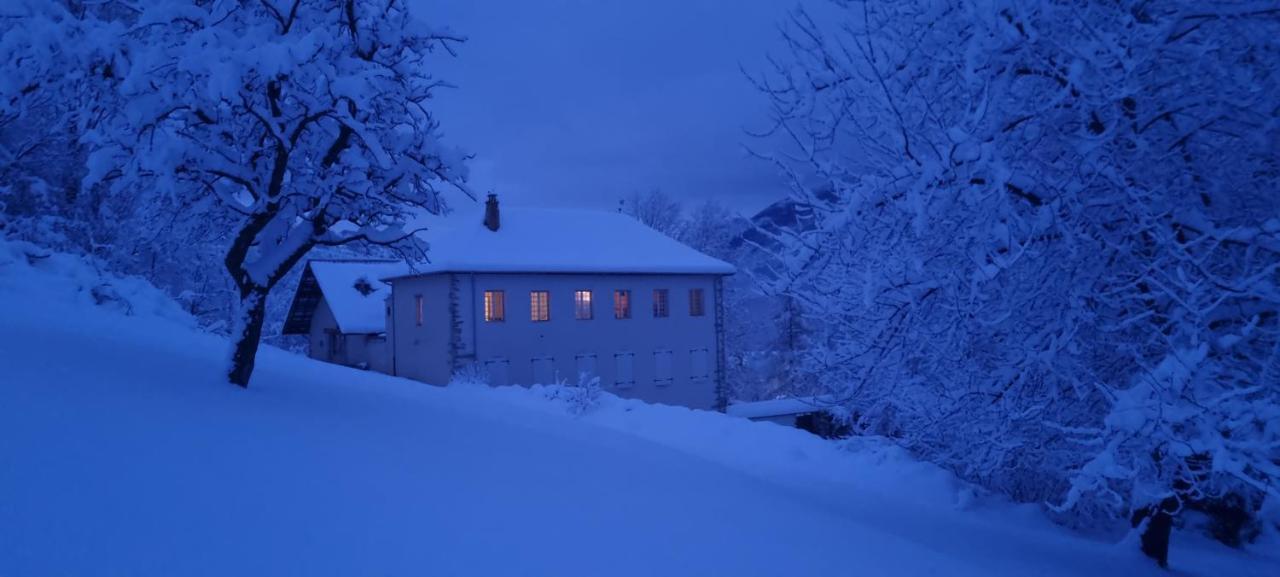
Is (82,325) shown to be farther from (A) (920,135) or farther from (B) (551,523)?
(A) (920,135)

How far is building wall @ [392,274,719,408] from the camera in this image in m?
26.3

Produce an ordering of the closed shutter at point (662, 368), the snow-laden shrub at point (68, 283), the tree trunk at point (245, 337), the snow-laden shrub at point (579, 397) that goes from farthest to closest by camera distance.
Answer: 1. the closed shutter at point (662, 368)
2. the snow-laden shrub at point (579, 397)
3. the snow-laden shrub at point (68, 283)
4. the tree trunk at point (245, 337)

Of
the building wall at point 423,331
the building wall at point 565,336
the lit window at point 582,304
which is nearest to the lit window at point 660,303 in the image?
the building wall at point 565,336

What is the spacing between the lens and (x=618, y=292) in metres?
29.4

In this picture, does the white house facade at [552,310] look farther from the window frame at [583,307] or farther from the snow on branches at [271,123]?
the snow on branches at [271,123]

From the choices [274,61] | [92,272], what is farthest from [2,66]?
[92,272]

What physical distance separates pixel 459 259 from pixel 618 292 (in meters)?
6.63

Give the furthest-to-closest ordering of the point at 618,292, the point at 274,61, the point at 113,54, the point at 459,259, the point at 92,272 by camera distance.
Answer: the point at 618,292
the point at 459,259
the point at 92,272
the point at 113,54
the point at 274,61

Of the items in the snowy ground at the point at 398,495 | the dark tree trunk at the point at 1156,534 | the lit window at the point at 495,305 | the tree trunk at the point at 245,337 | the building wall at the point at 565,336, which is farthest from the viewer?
the lit window at the point at 495,305

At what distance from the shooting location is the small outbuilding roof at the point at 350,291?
33125 mm

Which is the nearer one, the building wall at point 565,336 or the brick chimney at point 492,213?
the building wall at point 565,336

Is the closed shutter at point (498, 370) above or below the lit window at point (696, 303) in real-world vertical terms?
below

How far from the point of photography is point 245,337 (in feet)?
28.1

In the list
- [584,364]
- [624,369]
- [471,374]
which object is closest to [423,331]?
[471,374]
